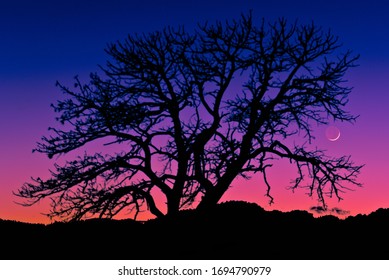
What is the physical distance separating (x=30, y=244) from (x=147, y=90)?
A: 5240mm

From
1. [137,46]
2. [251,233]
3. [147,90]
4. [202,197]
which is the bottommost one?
[251,233]

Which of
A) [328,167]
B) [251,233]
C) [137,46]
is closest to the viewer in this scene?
[251,233]

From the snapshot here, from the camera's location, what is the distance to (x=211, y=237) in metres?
13.2

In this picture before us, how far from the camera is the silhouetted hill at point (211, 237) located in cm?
1205

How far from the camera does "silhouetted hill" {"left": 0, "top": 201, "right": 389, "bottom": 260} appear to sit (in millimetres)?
12047
